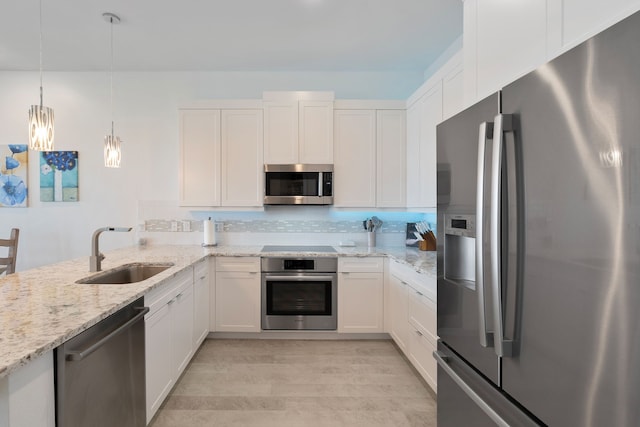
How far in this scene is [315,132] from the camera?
3492 millimetres

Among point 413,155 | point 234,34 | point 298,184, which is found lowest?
point 298,184

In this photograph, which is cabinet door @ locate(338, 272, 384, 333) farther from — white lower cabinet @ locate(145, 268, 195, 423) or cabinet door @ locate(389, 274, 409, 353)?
white lower cabinet @ locate(145, 268, 195, 423)

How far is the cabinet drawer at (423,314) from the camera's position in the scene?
2189 mm

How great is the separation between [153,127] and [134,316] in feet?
9.25

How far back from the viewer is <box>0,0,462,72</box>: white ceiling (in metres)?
2.59

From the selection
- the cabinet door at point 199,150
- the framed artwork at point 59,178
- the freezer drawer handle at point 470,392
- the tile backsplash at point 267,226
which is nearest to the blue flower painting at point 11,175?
the framed artwork at point 59,178

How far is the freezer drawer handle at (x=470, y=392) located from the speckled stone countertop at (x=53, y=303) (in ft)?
2.42

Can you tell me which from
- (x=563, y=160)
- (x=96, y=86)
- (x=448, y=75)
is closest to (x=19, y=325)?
(x=563, y=160)

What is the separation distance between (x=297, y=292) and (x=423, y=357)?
4.38ft

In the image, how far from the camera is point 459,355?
138 cm

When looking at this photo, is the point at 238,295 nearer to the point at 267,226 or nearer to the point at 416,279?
the point at 267,226

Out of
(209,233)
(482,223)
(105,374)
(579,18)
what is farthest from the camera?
(209,233)

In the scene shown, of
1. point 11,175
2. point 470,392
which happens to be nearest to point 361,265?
point 470,392

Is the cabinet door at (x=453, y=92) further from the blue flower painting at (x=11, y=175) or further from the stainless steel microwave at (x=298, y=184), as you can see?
the blue flower painting at (x=11, y=175)
